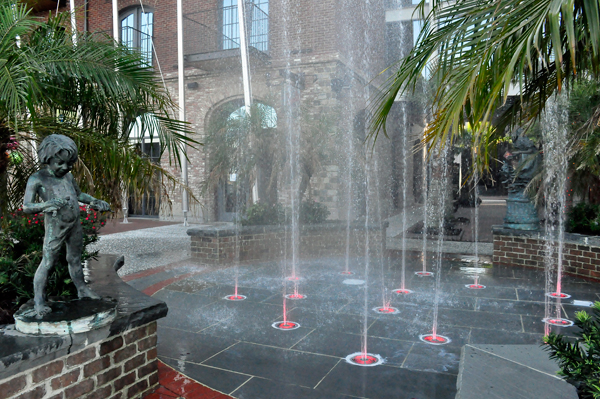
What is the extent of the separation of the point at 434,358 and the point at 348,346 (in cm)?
82

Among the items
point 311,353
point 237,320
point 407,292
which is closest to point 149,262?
point 237,320

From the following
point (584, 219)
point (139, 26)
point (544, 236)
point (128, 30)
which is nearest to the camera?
point (544, 236)

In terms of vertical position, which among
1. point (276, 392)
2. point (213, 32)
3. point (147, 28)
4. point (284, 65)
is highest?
point (147, 28)

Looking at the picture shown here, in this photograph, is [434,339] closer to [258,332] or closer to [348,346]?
[348,346]

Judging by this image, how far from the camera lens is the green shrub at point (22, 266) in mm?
3996

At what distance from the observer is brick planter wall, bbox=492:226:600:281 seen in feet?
25.2

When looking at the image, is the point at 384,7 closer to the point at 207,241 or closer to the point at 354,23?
the point at 354,23

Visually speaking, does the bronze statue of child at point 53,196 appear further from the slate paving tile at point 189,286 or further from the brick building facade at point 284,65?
the brick building facade at point 284,65

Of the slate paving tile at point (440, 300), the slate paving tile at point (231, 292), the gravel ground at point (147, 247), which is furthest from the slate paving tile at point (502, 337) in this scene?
the gravel ground at point (147, 247)

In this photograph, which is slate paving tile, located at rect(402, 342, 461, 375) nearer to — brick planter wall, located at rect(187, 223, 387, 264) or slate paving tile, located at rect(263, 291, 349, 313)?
slate paving tile, located at rect(263, 291, 349, 313)

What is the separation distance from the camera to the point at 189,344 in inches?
185

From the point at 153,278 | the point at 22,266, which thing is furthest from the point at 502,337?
the point at 153,278

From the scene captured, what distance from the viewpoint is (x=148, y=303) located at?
3.72 m

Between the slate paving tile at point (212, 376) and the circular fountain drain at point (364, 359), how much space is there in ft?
3.17
